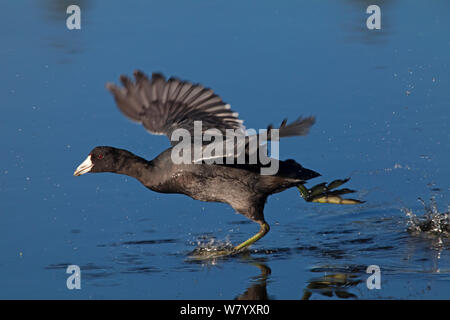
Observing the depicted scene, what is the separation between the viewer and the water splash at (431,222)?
5969mm

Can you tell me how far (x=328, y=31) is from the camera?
9.45 meters

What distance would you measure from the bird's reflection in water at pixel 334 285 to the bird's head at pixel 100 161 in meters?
1.63

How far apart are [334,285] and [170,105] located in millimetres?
1590

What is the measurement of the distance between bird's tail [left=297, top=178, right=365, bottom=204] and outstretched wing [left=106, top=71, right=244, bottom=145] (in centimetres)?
93

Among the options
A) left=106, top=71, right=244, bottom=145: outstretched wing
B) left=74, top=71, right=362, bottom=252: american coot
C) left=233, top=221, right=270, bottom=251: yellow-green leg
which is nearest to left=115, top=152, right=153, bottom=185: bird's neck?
left=74, top=71, right=362, bottom=252: american coot

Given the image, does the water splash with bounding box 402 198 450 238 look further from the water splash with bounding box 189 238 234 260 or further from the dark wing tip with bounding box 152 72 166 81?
the dark wing tip with bounding box 152 72 166 81

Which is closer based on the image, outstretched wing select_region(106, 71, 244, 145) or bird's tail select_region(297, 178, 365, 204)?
outstretched wing select_region(106, 71, 244, 145)

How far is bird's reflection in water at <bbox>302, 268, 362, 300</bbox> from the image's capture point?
489cm

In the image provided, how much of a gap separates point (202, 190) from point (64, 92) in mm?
2879

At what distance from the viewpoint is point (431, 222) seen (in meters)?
6.08

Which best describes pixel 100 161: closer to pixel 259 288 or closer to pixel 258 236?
pixel 258 236

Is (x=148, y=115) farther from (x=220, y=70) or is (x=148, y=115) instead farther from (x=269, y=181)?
(x=220, y=70)

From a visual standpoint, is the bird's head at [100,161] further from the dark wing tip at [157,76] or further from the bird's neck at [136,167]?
the dark wing tip at [157,76]

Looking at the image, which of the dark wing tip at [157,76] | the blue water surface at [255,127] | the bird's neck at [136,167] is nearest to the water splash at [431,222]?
the blue water surface at [255,127]
